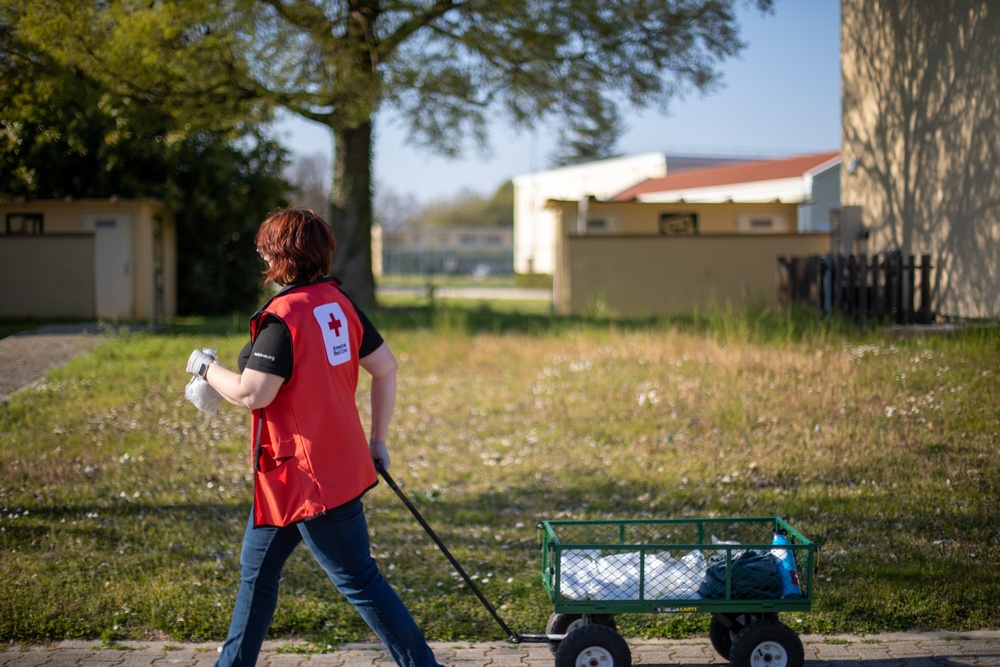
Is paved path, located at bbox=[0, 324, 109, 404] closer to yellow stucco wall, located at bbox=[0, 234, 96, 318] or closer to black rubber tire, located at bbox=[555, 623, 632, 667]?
yellow stucco wall, located at bbox=[0, 234, 96, 318]

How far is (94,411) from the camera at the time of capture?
947cm

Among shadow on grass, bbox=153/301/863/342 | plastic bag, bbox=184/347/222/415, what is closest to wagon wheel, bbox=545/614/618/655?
plastic bag, bbox=184/347/222/415

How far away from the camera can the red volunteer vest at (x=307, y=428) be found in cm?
338

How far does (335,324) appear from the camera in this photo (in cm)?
347

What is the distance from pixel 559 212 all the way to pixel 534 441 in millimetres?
15933

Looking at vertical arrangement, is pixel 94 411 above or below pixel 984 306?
below

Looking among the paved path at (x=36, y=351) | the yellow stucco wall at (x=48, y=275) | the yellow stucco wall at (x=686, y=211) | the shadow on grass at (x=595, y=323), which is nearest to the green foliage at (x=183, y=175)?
the yellow stucco wall at (x=48, y=275)

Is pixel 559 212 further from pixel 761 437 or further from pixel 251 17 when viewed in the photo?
pixel 761 437

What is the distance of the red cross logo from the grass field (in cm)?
187

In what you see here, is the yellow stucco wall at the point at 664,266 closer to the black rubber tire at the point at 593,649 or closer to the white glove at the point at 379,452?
the black rubber tire at the point at 593,649

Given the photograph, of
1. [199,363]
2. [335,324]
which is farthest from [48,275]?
[335,324]

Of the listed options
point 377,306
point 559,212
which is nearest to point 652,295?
point 559,212

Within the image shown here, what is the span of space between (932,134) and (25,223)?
16.1m

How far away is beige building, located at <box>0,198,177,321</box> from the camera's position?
17.9 m
